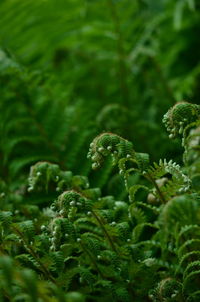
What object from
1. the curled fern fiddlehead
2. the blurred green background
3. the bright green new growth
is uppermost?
the blurred green background

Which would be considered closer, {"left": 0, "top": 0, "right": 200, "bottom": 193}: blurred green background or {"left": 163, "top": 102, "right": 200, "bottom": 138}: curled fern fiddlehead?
{"left": 163, "top": 102, "right": 200, "bottom": 138}: curled fern fiddlehead

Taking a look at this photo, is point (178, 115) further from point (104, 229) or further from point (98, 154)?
point (104, 229)

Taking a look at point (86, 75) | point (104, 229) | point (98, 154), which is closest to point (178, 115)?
point (98, 154)

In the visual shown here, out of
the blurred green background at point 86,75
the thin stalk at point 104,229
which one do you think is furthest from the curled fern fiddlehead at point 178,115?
the blurred green background at point 86,75

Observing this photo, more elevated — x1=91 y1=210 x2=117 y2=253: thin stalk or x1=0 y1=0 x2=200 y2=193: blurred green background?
x1=0 y1=0 x2=200 y2=193: blurred green background

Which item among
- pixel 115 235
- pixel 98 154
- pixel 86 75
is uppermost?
pixel 86 75

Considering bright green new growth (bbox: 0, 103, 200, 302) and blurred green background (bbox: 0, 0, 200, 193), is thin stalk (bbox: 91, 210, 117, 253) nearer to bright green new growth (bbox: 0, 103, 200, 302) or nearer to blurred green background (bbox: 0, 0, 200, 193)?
bright green new growth (bbox: 0, 103, 200, 302)

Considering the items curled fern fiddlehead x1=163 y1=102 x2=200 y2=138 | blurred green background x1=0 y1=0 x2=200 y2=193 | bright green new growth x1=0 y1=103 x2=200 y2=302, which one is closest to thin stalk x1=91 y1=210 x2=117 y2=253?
bright green new growth x1=0 y1=103 x2=200 y2=302
